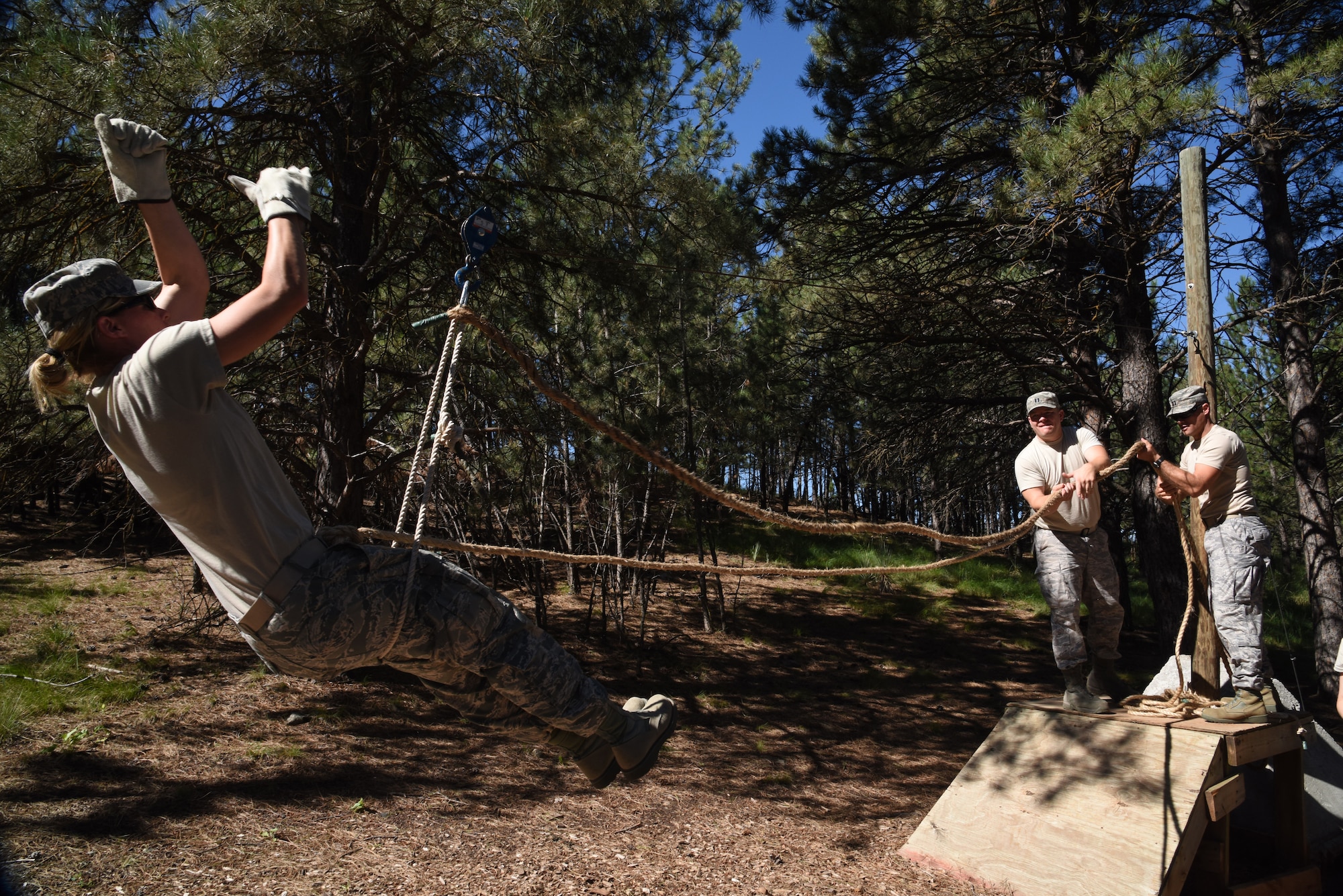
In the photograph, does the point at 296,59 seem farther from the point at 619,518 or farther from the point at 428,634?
the point at 619,518

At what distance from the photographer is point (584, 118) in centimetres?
572

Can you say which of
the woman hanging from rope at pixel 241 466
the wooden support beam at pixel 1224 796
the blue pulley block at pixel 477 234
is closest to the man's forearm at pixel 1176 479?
the wooden support beam at pixel 1224 796

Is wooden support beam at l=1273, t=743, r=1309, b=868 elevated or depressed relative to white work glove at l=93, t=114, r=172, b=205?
depressed

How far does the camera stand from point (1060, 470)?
4.39m

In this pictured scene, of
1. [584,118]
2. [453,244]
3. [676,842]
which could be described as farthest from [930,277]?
[676,842]

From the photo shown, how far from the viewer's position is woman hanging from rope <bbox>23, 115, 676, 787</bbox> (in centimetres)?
199

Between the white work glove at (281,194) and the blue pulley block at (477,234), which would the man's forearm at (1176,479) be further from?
the white work glove at (281,194)

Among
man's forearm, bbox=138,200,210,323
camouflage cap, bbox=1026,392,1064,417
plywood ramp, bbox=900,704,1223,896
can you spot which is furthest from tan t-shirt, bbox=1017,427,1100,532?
man's forearm, bbox=138,200,210,323

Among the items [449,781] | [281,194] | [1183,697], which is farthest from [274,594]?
[1183,697]

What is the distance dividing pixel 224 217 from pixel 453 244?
158 centimetres

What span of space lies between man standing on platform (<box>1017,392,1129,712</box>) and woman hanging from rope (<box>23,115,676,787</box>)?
2877 mm

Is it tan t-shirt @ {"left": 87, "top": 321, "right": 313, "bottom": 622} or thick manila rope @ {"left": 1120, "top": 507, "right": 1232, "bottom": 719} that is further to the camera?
thick manila rope @ {"left": 1120, "top": 507, "right": 1232, "bottom": 719}

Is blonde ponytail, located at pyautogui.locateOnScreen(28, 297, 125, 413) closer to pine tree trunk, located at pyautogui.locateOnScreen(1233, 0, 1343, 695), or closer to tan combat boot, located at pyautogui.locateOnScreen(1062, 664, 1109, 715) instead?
tan combat boot, located at pyautogui.locateOnScreen(1062, 664, 1109, 715)

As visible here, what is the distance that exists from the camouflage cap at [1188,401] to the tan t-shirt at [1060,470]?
1.36ft
